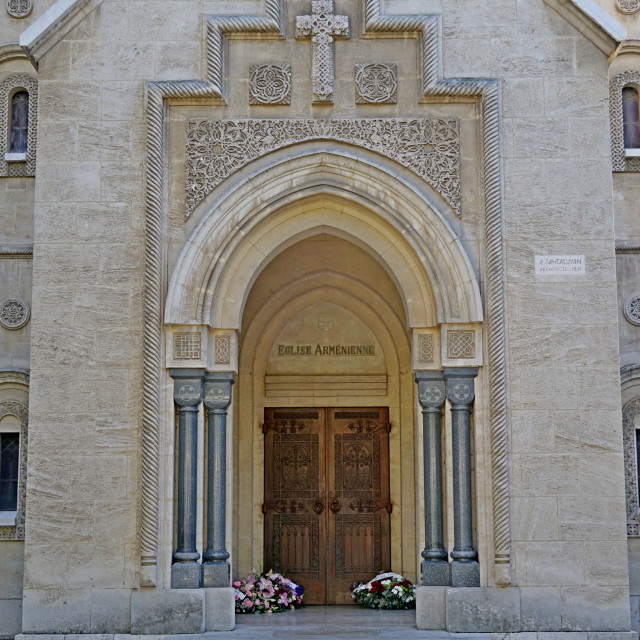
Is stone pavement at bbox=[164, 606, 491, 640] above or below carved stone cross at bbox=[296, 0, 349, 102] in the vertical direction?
below

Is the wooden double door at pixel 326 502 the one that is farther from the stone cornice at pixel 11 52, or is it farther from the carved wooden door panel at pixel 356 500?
the stone cornice at pixel 11 52

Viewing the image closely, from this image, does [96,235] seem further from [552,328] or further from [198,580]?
[552,328]

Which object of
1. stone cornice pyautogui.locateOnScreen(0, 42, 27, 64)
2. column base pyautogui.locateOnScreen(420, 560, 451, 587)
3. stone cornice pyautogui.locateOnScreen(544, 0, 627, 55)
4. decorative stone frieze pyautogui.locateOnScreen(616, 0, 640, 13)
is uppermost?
decorative stone frieze pyautogui.locateOnScreen(616, 0, 640, 13)

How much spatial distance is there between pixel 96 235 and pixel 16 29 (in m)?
3.63

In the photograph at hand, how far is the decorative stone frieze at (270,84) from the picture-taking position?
10711 mm

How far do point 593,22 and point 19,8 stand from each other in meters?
6.72

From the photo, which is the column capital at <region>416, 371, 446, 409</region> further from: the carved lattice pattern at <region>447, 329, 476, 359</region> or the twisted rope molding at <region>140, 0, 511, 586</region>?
the twisted rope molding at <region>140, 0, 511, 586</region>

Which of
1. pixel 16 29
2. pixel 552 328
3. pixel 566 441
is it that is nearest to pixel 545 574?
pixel 566 441

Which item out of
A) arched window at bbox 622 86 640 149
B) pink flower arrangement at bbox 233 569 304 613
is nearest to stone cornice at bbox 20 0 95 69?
pink flower arrangement at bbox 233 569 304 613

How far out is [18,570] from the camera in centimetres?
1150

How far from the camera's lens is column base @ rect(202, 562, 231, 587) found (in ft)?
33.7

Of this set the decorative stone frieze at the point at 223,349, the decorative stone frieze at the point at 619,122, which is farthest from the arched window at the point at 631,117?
the decorative stone frieze at the point at 223,349

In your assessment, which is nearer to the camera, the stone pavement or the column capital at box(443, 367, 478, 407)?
the stone pavement

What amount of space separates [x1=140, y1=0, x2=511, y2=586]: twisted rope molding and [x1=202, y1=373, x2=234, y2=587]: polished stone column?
564 millimetres
